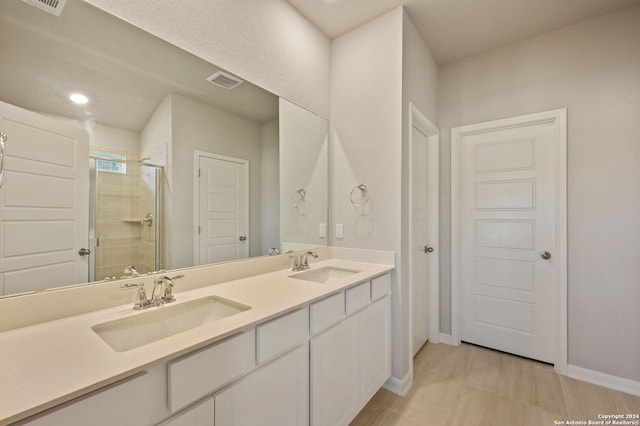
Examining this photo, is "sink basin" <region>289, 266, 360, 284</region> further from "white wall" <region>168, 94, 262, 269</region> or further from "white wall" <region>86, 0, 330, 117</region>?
"white wall" <region>86, 0, 330, 117</region>

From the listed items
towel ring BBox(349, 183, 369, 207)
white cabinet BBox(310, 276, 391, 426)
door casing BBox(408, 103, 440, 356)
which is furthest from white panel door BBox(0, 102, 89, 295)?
door casing BBox(408, 103, 440, 356)

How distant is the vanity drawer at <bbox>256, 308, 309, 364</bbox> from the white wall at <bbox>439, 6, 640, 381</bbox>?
2.34 metres

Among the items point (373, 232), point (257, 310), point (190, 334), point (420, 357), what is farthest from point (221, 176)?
point (420, 357)

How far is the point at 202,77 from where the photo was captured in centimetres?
154

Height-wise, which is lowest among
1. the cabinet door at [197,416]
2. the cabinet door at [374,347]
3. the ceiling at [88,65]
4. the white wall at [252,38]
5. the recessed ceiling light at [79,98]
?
the cabinet door at [374,347]

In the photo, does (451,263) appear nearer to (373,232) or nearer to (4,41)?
(373,232)

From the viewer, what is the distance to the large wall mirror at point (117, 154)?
0.99 metres

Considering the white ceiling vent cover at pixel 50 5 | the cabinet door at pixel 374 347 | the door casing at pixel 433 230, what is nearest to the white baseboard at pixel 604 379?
the door casing at pixel 433 230

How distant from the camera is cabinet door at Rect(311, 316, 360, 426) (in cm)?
132

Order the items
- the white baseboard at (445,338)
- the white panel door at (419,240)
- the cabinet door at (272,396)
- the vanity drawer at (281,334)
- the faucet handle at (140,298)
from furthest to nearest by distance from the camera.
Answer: the white baseboard at (445,338), the white panel door at (419,240), the faucet handle at (140,298), the vanity drawer at (281,334), the cabinet door at (272,396)

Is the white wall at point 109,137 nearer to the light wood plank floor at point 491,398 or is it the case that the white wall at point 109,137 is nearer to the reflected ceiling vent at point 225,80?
the reflected ceiling vent at point 225,80

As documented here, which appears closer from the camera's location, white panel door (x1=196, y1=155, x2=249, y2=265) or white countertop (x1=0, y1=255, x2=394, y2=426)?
white countertop (x1=0, y1=255, x2=394, y2=426)

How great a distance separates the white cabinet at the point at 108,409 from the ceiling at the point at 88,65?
1.03 meters

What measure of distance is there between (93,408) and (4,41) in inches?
48.3
